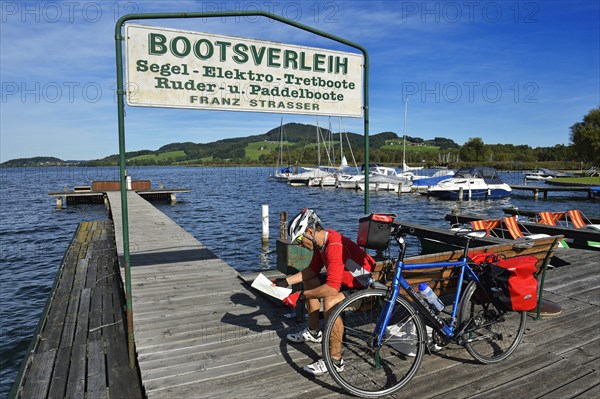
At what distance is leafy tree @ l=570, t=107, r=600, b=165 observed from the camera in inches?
2810

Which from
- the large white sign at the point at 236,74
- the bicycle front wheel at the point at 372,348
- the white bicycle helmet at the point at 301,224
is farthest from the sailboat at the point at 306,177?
the white bicycle helmet at the point at 301,224

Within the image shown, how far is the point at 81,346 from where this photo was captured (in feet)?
18.7

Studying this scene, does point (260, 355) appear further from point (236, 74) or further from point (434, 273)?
point (236, 74)

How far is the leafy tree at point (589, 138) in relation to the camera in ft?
234

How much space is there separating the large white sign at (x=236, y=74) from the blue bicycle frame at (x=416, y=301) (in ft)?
8.91

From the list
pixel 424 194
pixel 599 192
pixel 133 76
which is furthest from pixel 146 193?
pixel 599 192

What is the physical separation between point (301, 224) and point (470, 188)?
A: 4498 cm

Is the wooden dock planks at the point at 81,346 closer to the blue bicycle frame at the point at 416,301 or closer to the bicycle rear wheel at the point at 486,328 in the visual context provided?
the blue bicycle frame at the point at 416,301

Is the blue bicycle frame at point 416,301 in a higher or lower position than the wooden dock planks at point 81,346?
higher

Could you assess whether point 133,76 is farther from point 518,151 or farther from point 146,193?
point 518,151

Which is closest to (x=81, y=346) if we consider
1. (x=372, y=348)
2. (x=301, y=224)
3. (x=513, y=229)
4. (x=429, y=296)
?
(x=301, y=224)

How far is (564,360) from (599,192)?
168ft

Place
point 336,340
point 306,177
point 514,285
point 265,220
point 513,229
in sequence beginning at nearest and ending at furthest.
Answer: point 336,340, point 514,285, point 513,229, point 265,220, point 306,177

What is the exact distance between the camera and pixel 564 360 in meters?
4.52
